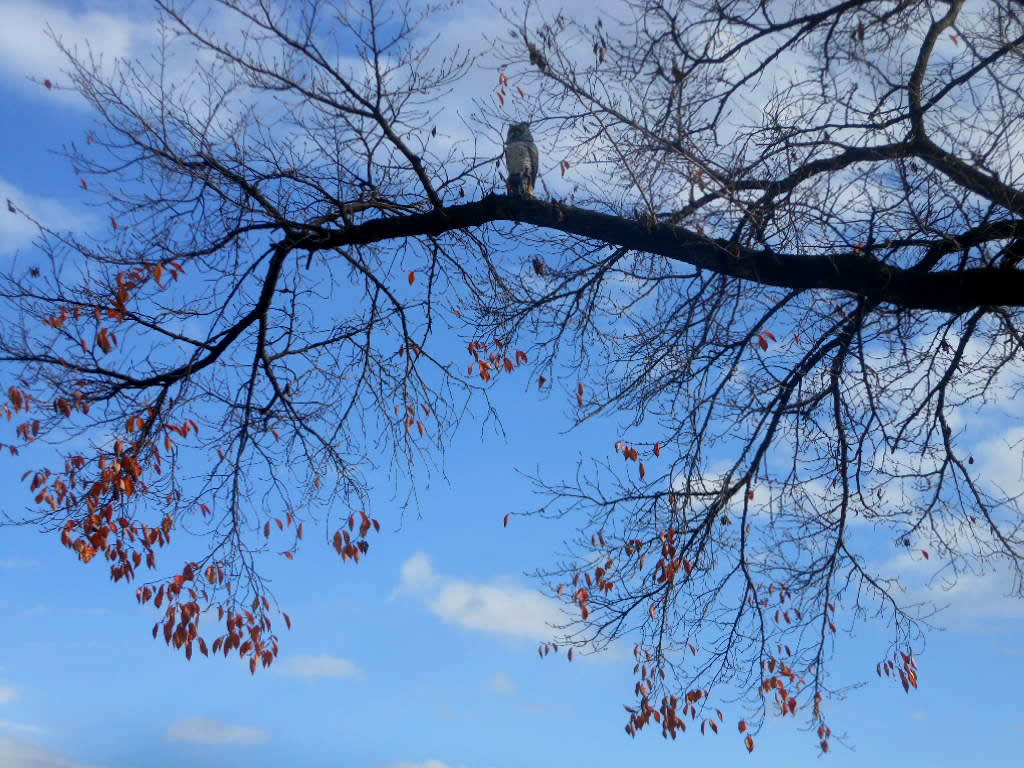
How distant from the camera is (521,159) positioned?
603cm

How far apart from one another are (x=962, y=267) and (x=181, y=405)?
4626 mm

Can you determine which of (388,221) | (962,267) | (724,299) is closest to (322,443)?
(388,221)

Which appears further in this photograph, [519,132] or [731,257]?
[519,132]

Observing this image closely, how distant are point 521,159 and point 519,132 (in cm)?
22

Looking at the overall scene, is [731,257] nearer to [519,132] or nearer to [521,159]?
[521,159]

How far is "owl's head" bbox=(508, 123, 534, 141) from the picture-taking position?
6109 mm

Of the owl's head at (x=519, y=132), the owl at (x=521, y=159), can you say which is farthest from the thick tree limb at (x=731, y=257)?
the owl's head at (x=519, y=132)

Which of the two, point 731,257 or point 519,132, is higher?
point 519,132

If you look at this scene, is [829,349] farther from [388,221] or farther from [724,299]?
[388,221]

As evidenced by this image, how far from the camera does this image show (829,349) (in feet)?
21.7

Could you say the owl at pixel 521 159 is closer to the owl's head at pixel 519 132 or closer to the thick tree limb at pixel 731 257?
the owl's head at pixel 519 132

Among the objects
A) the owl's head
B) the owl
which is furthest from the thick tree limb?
the owl's head

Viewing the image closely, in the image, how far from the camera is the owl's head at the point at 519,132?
611 centimetres

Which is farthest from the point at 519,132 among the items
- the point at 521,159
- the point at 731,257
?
the point at 731,257
